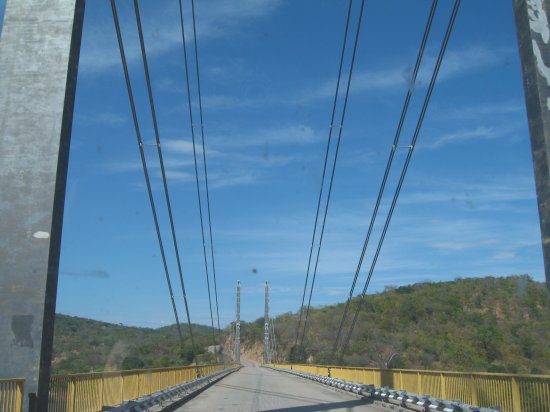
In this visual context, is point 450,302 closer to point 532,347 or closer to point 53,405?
point 532,347

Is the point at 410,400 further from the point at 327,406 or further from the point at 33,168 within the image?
the point at 33,168

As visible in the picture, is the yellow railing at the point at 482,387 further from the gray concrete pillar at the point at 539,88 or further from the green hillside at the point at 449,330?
the green hillside at the point at 449,330

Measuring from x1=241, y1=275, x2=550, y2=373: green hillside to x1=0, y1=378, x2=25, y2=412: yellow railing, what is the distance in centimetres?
4056

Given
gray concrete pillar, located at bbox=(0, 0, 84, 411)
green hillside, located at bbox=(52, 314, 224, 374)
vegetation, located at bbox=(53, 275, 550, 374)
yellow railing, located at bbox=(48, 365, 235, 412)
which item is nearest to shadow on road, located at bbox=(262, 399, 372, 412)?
yellow railing, located at bbox=(48, 365, 235, 412)

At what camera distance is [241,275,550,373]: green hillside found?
60.6 metres

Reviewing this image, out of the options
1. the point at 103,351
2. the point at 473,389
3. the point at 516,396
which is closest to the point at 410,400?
the point at 473,389

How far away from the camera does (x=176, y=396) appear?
17719mm

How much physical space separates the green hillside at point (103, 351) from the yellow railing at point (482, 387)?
1828cm

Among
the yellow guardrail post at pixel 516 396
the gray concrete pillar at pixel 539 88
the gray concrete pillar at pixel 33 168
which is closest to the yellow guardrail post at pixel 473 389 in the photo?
the yellow guardrail post at pixel 516 396

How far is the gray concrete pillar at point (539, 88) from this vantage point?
246 inches

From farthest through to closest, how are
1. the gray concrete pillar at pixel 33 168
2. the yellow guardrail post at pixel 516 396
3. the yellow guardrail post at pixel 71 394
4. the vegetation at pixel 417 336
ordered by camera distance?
the vegetation at pixel 417 336 < the yellow guardrail post at pixel 516 396 < the yellow guardrail post at pixel 71 394 < the gray concrete pillar at pixel 33 168

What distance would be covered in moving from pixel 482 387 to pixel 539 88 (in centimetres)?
644

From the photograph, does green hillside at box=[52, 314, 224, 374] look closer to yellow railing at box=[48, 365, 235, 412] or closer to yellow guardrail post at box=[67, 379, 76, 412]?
yellow railing at box=[48, 365, 235, 412]

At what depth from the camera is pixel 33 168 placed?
26.2ft
